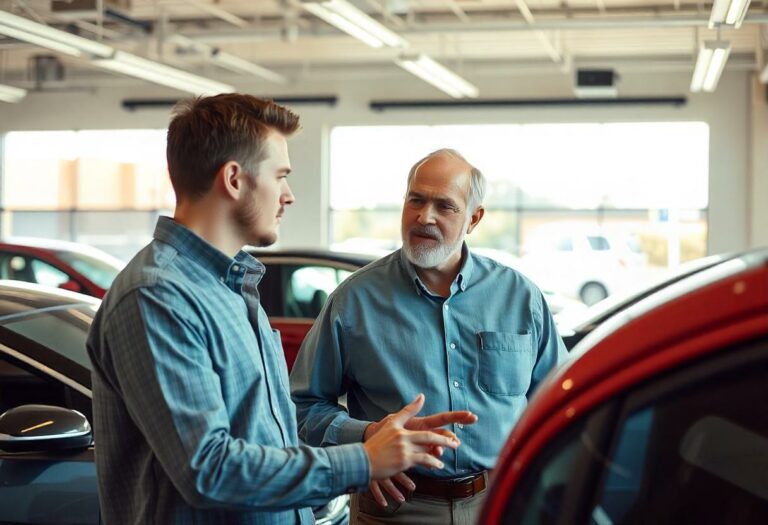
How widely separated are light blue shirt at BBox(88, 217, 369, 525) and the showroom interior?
10.7 meters

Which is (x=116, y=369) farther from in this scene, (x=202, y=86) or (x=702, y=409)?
(x=202, y=86)

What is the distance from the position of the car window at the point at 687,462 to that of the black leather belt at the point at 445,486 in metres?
1.38

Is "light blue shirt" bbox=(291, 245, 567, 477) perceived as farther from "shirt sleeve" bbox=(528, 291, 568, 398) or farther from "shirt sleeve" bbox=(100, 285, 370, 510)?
"shirt sleeve" bbox=(100, 285, 370, 510)

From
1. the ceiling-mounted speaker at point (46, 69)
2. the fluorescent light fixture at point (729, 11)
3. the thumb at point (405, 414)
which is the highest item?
the ceiling-mounted speaker at point (46, 69)

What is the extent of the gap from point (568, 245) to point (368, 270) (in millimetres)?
14883

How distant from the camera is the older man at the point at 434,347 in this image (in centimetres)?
251

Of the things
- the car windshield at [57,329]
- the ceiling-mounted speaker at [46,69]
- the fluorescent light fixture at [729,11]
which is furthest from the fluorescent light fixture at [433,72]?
the car windshield at [57,329]

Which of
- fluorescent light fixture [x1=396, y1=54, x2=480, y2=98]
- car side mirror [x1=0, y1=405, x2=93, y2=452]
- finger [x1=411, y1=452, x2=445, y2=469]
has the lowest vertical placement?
car side mirror [x1=0, y1=405, x2=93, y2=452]

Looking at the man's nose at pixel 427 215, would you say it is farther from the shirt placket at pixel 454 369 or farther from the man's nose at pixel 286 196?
the man's nose at pixel 286 196

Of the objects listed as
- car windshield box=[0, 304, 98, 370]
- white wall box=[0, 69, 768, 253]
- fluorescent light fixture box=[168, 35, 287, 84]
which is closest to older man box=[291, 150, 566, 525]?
car windshield box=[0, 304, 98, 370]

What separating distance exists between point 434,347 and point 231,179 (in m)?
0.94

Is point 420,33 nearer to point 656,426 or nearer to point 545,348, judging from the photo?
point 545,348

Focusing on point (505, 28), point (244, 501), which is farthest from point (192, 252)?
point (505, 28)

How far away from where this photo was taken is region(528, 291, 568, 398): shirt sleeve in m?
2.75
